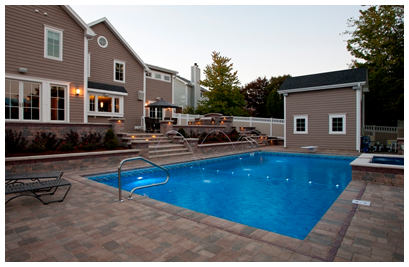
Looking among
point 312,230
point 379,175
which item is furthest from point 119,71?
point 312,230

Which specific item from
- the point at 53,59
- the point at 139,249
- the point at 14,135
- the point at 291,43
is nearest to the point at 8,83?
the point at 53,59

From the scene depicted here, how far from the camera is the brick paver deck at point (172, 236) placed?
8.96ft

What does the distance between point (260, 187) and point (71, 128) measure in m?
7.91

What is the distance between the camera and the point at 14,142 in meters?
8.16

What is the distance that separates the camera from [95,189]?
5.76 m

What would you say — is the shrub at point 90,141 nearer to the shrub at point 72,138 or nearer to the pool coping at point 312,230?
the shrub at point 72,138

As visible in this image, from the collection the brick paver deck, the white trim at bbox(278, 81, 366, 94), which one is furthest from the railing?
→ the brick paver deck

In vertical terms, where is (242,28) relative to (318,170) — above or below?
above

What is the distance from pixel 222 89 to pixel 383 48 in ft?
43.4

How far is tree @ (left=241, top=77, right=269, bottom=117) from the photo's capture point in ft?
110

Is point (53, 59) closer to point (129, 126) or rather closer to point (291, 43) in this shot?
point (129, 126)

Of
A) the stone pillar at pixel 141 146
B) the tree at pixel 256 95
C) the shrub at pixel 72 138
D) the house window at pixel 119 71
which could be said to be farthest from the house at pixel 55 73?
the tree at pixel 256 95

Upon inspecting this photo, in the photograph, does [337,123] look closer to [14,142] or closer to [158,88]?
[158,88]

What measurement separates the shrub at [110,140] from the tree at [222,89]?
14.2 m
